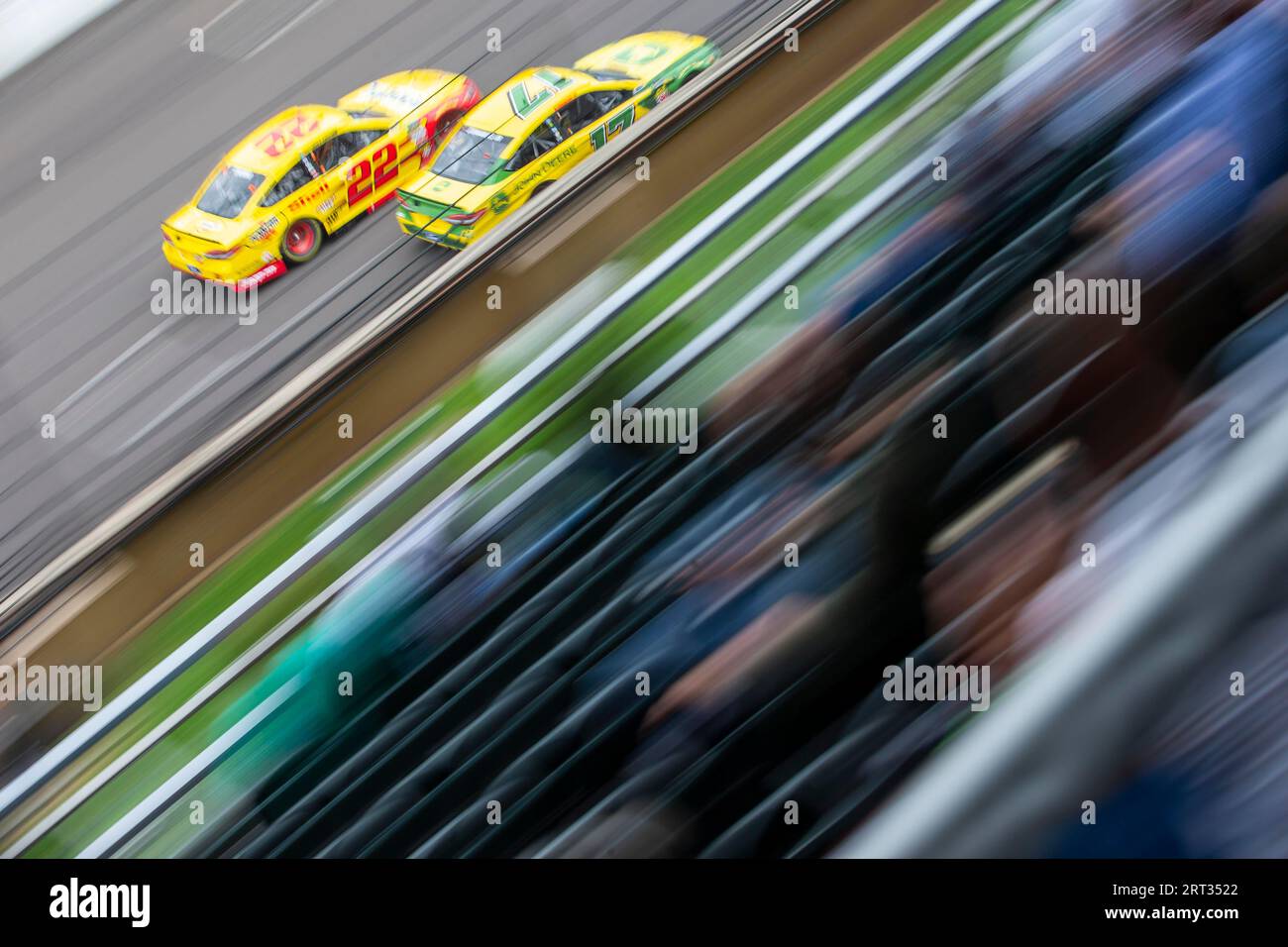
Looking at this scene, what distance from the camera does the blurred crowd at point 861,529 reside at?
1.75 metres

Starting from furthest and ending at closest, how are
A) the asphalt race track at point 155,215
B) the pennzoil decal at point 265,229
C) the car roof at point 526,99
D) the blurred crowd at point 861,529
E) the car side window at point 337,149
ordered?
1. the car side window at point 337,149
2. the pennzoil decal at point 265,229
3. the car roof at point 526,99
4. the asphalt race track at point 155,215
5. the blurred crowd at point 861,529

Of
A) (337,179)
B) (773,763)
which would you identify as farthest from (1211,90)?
(337,179)

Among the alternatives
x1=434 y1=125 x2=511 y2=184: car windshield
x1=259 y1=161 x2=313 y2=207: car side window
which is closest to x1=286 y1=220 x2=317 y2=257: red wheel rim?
x1=259 y1=161 x2=313 y2=207: car side window

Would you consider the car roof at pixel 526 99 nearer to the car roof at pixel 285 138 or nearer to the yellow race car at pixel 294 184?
the yellow race car at pixel 294 184

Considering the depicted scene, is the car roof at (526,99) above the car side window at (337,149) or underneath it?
above

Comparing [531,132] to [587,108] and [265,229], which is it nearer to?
[587,108]

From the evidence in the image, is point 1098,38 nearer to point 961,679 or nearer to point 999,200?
point 999,200

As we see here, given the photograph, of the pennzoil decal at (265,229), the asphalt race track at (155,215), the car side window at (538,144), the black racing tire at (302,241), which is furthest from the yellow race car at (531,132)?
the pennzoil decal at (265,229)

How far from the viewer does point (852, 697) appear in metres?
1.78

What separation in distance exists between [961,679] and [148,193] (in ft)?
20.6

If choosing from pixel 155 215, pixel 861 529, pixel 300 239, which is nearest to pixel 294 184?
pixel 300 239

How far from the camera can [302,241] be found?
631 cm

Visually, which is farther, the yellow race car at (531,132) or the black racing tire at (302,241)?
the black racing tire at (302,241)

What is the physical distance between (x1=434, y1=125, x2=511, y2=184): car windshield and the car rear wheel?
2.26 feet
